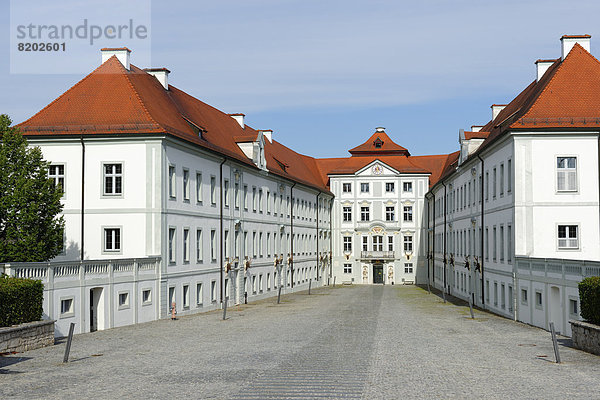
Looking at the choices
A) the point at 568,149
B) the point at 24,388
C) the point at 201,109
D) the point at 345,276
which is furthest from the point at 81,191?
the point at 345,276

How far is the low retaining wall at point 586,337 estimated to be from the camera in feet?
66.5

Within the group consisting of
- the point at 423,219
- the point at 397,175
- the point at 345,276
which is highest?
the point at 397,175

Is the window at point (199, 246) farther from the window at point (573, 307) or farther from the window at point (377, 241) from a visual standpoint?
the window at point (377, 241)

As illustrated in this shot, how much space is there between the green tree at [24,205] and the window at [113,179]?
4.30m

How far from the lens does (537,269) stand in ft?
102

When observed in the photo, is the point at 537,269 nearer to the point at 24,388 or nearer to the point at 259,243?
the point at 24,388

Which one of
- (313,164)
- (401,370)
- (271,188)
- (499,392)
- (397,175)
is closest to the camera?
(499,392)

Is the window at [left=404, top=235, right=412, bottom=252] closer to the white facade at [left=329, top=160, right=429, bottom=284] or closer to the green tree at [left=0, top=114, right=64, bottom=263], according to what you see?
the white facade at [left=329, top=160, right=429, bottom=284]

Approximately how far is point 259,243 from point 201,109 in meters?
11.7

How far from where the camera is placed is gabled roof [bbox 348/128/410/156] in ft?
290

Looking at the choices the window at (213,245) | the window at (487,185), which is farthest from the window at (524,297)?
the window at (213,245)

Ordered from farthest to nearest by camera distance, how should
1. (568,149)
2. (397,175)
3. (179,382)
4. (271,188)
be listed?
(397,175) → (271,188) → (568,149) → (179,382)

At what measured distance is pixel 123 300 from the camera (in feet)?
100

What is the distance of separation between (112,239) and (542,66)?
26.6m
